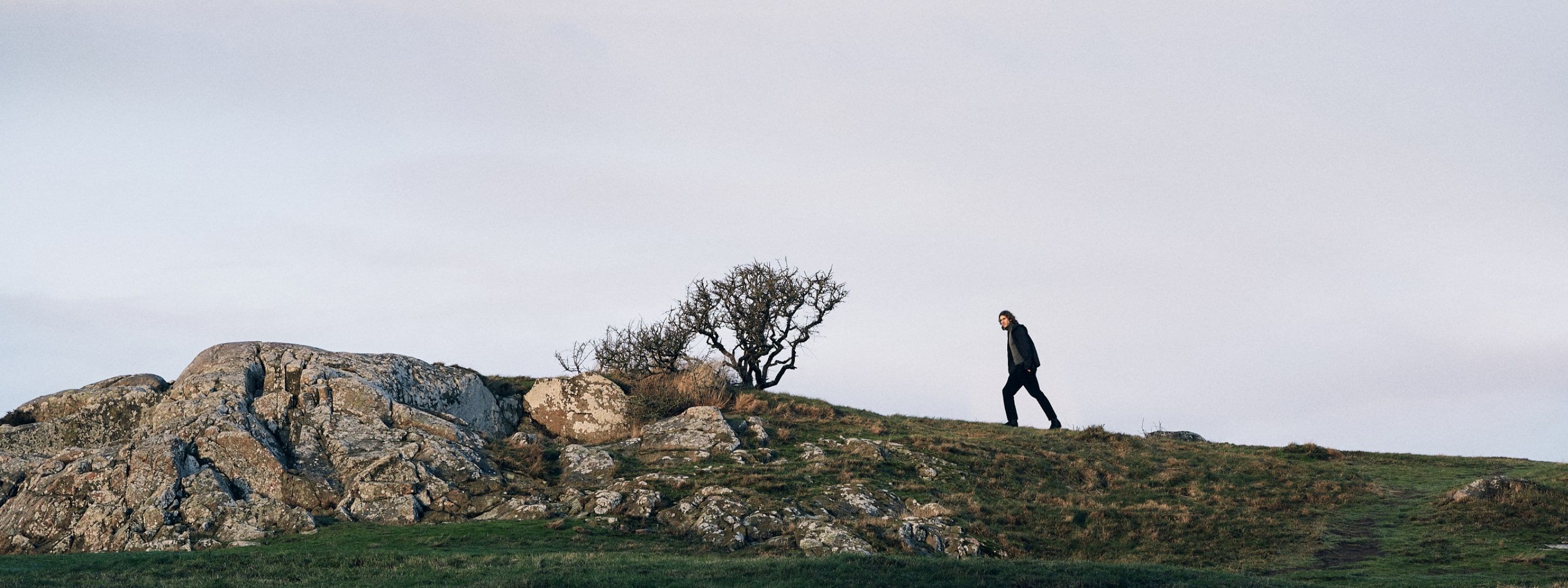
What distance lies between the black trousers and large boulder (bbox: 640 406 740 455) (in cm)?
1068

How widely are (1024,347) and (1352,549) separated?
1388 centimetres

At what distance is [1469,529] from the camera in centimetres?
2520

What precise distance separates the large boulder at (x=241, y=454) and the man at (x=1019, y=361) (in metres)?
17.3

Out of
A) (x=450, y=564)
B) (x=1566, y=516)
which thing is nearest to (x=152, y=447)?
(x=450, y=564)

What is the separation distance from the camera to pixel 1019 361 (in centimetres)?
3656

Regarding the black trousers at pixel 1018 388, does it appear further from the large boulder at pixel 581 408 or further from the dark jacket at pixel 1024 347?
the large boulder at pixel 581 408

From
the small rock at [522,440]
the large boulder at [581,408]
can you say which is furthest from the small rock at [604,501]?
the large boulder at [581,408]

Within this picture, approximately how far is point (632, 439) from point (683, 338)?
393 inches

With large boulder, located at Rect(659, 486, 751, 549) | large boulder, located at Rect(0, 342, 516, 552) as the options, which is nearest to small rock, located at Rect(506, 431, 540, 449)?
large boulder, located at Rect(0, 342, 516, 552)

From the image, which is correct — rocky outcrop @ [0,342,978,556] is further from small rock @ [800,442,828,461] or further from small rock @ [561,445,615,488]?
small rock @ [800,442,828,461]

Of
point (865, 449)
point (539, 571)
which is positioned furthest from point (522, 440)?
point (539, 571)

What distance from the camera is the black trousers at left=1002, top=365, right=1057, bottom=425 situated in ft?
122

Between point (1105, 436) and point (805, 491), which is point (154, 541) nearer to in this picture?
point (805, 491)

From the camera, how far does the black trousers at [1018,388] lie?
122ft
